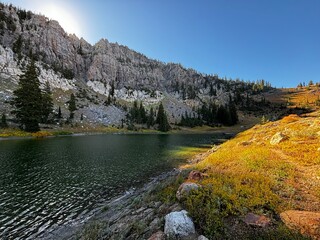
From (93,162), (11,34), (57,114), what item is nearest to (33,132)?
(57,114)

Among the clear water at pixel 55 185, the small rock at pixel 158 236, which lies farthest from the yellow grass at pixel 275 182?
the clear water at pixel 55 185

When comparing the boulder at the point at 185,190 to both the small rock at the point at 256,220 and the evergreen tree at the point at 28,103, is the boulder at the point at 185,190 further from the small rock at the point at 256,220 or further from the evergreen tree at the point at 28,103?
the evergreen tree at the point at 28,103

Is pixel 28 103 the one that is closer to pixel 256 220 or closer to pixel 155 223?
pixel 155 223

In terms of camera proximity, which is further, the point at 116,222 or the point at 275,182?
the point at 275,182

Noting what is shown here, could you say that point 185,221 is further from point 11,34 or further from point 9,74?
point 11,34

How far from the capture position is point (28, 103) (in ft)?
267

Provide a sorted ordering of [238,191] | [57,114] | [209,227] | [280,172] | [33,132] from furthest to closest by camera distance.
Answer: [57,114], [33,132], [280,172], [238,191], [209,227]

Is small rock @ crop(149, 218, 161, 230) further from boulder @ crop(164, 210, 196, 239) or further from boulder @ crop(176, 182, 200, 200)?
boulder @ crop(176, 182, 200, 200)

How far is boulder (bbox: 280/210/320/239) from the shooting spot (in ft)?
25.8

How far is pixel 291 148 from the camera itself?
2541cm

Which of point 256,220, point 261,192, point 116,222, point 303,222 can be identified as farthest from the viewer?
point 116,222

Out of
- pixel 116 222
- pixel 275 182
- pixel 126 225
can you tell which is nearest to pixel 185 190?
pixel 126 225

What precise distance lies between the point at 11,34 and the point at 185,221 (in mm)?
226851

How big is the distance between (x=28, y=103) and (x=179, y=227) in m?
93.6
